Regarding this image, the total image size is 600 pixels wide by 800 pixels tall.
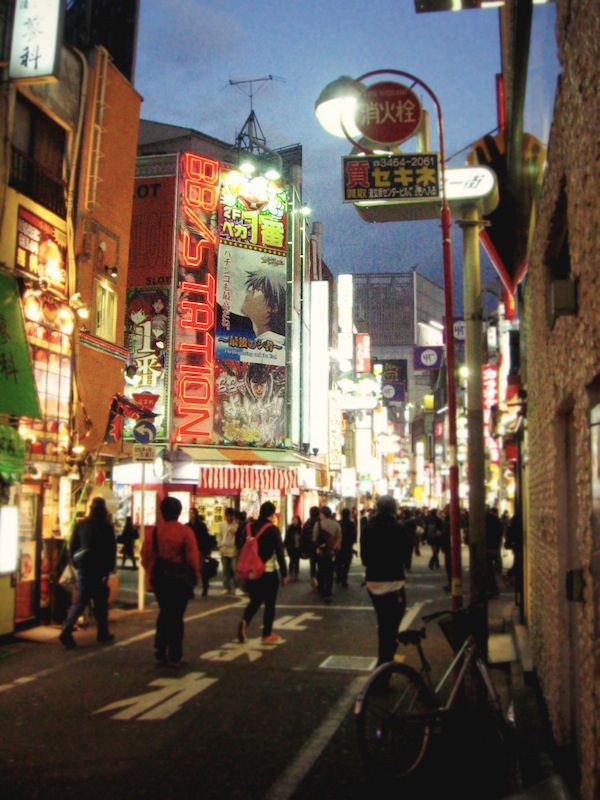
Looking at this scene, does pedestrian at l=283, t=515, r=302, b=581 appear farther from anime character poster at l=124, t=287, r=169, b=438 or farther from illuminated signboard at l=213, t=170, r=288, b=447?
anime character poster at l=124, t=287, r=169, b=438

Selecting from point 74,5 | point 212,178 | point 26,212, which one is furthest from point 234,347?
point 26,212

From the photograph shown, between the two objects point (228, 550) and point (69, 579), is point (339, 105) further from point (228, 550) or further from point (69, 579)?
point (228, 550)

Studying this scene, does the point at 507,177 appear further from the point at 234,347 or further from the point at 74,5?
the point at 234,347

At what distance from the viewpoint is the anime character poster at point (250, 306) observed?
2973cm

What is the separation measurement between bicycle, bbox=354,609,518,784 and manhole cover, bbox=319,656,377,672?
3594 millimetres

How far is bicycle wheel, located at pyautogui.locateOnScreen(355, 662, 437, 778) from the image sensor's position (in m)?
5.58

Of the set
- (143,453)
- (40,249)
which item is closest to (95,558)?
(143,453)

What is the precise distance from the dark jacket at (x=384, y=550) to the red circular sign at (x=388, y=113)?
14.3 ft

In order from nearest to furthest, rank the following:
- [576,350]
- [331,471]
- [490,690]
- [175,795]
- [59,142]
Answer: [576,350]
[175,795]
[490,690]
[59,142]
[331,471]

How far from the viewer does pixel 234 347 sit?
2980 cm

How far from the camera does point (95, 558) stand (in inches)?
451

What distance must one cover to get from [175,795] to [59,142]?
1252 cm

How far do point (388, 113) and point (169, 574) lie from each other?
19.7ft

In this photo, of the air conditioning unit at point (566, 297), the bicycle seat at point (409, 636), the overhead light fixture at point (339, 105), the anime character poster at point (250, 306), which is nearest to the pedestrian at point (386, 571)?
the bicycle seat at point (409, 636)
